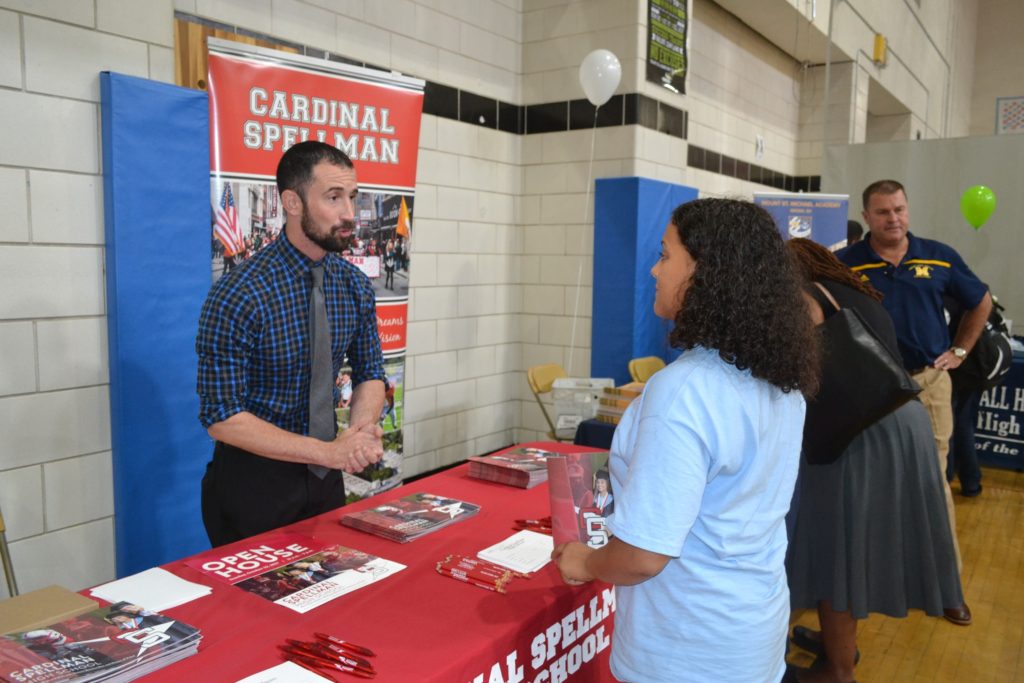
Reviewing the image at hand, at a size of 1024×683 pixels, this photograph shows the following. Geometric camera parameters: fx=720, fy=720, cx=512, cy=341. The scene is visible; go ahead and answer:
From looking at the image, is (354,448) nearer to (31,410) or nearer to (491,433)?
(31,410)

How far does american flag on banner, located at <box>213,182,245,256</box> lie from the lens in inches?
110

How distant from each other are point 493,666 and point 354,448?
0.68 meters

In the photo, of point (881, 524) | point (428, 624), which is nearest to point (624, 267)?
point (881, 524)

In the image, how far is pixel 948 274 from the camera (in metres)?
3.25

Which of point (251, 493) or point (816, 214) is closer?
point (251, 493)

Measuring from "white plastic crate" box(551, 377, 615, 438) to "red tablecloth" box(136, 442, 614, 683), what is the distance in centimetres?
233

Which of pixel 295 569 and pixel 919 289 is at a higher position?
pixel 919 289

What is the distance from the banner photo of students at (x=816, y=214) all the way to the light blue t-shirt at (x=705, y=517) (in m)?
4.78

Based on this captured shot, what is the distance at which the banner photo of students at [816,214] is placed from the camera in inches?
221

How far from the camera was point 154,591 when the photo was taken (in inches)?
→ 53.2

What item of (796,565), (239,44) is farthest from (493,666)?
(239,44)

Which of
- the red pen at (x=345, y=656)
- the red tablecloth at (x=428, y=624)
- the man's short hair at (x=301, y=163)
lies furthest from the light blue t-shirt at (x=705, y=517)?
the man's short hair at (x=301, y=163)

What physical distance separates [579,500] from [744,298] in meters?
0.48

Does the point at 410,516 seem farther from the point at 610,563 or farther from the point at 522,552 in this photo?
the point at 610,563
